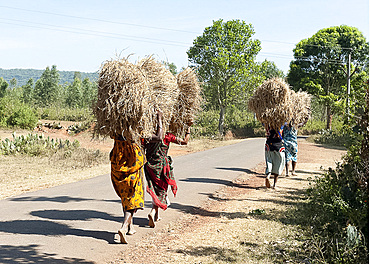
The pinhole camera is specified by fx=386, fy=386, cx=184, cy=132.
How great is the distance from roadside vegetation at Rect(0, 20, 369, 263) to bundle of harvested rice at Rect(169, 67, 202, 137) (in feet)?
1.41

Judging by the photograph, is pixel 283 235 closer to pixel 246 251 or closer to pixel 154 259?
pixel 246 251

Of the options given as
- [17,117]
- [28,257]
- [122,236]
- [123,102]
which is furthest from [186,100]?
[17,117]

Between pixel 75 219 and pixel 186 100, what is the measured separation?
285 cm

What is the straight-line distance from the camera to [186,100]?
696cm

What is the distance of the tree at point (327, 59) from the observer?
34.6 metres

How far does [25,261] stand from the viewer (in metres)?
4.70

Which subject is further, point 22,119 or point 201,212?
point 22,119

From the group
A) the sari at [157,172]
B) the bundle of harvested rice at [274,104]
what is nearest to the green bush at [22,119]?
the bundle of harvested rice at [274,104]

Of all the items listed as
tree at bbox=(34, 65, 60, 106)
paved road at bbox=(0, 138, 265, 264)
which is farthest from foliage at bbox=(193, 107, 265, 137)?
tree at bbox=(34, 65, 60, 106)

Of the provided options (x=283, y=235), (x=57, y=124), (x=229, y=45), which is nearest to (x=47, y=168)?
(x=283, y=235)

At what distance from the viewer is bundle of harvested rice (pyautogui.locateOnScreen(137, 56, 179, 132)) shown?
568 cm

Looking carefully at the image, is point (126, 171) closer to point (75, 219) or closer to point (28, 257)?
point (28, 257)

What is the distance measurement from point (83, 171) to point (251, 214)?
6.80 meters

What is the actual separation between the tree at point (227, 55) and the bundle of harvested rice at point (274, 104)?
64.1ft
